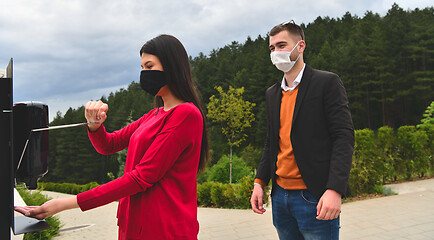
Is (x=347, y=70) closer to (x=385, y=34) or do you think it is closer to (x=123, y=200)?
(x=385, y=34)

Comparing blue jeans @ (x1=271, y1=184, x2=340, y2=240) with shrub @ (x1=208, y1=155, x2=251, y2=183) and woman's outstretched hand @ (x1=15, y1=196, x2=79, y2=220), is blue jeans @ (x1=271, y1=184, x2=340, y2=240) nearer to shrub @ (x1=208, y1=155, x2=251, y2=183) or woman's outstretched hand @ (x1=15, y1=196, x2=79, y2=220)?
woman's outstretched hand @ (x1=15, y1=196, x2=79, y2=220)

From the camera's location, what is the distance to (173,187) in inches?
59.1

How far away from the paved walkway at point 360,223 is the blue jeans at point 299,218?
3.40 meters

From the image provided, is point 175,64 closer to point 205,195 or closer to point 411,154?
point 205,195

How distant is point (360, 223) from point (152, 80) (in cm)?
541

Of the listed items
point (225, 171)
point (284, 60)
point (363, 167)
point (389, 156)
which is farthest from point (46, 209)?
point (225, 171)

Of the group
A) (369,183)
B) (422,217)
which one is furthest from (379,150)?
(422,217)

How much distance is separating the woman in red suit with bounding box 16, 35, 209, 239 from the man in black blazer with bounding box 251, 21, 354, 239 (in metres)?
0.65

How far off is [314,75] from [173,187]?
1.05 metres

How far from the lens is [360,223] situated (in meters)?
5.90

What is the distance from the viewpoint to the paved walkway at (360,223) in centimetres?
537

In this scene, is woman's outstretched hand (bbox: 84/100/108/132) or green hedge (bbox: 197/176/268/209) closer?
woman's outstretched hand (bbox: 84/100/108/132)

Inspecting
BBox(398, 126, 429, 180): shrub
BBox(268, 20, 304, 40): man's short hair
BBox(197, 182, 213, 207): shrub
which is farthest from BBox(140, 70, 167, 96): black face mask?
BBox(398, 126, 429, 180): shrub

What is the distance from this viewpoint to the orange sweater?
1.99 metres
